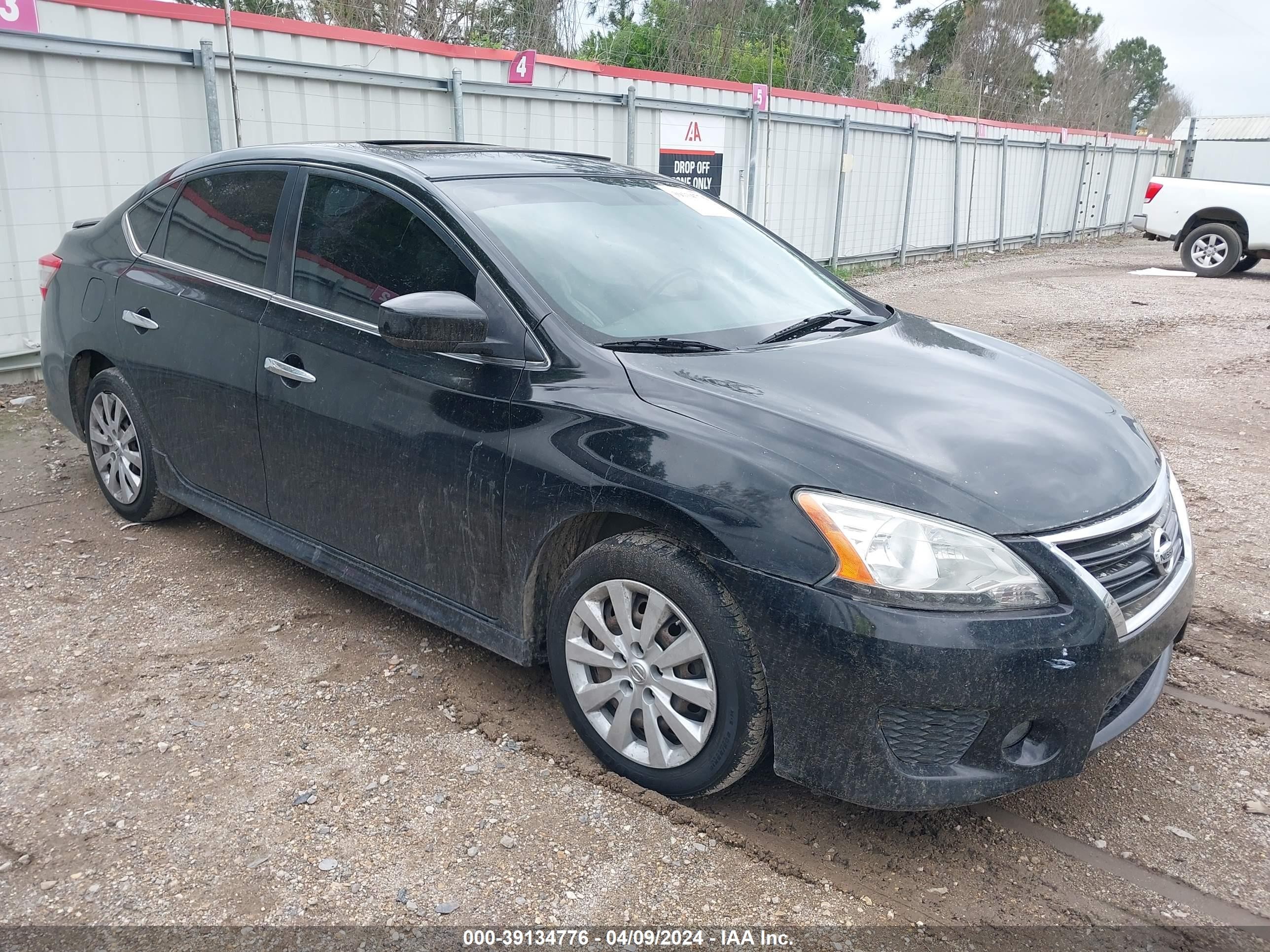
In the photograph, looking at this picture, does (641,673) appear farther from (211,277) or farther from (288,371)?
(211,277)

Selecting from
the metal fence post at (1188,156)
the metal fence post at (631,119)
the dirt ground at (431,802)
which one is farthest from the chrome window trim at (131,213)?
the metal fence post at (1188,156)

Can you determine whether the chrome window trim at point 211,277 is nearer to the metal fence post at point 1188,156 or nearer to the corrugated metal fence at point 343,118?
the corrugated metal fence at point 343,118

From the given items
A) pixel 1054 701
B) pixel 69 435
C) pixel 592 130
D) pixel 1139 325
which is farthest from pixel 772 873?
pixel 1139 325

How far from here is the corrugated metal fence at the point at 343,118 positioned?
6730mm

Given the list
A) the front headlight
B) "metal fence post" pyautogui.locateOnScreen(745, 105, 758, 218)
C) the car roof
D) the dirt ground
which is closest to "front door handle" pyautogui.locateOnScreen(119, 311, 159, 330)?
the car roof

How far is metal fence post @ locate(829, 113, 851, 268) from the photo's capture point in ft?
47.0

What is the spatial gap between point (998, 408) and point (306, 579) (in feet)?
9.26

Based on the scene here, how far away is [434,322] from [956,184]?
A: 1696 centimetres

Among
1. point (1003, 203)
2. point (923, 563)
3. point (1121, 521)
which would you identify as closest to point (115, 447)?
point (923, 563)

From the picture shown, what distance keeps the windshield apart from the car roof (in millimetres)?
92

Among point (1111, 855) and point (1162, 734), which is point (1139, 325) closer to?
point (1162, 734)

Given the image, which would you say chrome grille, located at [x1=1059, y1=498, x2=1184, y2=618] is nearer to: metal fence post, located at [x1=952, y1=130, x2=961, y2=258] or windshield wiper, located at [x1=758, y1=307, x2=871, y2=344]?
windshield wiper, located at [x1=758, y1=307, x2=871, y2=344]

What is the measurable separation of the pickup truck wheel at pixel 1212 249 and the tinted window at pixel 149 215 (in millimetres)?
16106

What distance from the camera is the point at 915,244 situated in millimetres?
17344
